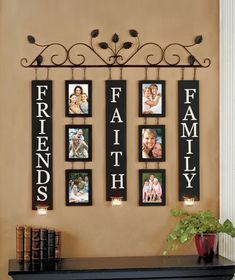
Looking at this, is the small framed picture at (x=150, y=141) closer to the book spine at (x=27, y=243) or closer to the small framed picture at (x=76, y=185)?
the small framed picture at (x=76, y=185)

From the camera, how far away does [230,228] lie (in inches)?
224

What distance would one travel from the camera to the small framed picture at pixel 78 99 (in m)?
5.95

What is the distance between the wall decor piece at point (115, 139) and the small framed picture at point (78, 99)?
0.15m

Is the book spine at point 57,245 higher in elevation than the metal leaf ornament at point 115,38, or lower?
lower

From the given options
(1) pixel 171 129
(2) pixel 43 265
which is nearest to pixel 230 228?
(1) pixel 171 129

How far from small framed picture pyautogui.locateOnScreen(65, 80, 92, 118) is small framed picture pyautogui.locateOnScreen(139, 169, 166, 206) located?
642mm

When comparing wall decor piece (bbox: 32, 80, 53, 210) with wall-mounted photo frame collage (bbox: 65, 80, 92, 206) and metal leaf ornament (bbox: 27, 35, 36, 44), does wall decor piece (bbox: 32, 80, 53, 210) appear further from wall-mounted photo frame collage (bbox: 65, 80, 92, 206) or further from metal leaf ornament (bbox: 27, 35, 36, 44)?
metal leaf ornament (bbox: 27, 35, 36, 44)

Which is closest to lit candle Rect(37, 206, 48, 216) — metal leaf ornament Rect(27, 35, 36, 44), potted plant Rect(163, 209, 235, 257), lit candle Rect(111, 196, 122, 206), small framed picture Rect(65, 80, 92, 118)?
lit candle Rect(111, 196, 122, 206)

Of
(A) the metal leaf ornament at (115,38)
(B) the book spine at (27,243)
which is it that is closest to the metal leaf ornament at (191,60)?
(A) the metal leaf ornament at (115,38)

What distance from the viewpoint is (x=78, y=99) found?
596cm

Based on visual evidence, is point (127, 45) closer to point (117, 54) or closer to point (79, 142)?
point (117, 54)

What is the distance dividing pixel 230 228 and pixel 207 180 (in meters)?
0.52

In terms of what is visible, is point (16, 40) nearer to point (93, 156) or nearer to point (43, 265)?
point (93, 156)

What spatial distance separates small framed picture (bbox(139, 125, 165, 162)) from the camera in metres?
6.00
